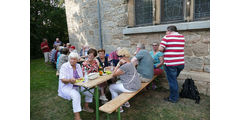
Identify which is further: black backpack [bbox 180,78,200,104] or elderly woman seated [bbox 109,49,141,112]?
black backpack [bbox 180,78,200,104]

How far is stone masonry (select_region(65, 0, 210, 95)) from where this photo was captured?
3.49m

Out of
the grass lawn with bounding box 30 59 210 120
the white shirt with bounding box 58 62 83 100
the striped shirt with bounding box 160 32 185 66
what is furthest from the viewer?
the striped shirt with bounding box 160 32 185 66

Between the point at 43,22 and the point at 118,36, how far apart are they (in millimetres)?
10072

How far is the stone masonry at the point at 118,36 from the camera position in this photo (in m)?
3.49

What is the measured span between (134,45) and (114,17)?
1341 millimetres

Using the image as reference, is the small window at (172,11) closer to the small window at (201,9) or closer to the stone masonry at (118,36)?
the small window at (201,9)

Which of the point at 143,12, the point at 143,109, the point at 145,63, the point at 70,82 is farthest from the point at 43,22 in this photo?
the point at 143,109

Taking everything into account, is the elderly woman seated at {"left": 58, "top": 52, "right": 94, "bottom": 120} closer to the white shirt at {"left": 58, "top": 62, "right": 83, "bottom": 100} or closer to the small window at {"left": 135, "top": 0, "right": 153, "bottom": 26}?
the white shirt at {"left": 58, "top": 62, "right": 83, "bottom": 100}

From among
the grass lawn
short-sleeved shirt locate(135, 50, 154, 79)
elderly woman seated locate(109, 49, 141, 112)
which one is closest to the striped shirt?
short-sleeved shirt locate(135, 50, 154, 79)

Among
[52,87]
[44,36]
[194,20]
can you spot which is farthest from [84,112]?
[44,36]

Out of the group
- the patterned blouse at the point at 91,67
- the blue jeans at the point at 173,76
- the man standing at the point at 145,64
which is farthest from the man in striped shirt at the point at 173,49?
the patterned blouse at the point at 91,67

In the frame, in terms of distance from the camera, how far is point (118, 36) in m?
5.16

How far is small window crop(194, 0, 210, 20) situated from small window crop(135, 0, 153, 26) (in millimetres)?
1260

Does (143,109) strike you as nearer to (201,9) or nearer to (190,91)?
(190,91)
